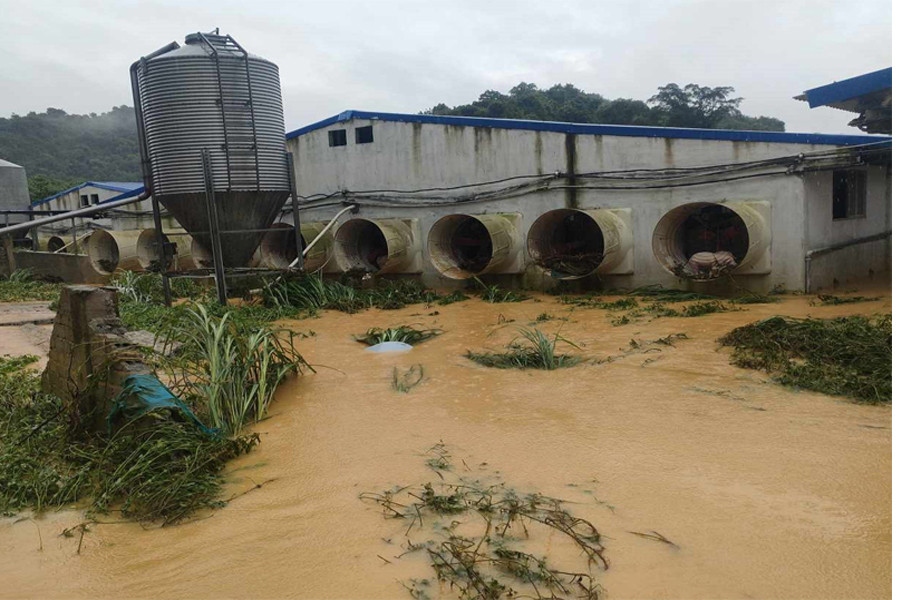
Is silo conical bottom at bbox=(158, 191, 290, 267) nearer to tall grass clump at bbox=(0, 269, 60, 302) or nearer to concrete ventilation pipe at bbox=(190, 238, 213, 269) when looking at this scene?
concrete ventilation pipe at bbox=(190, 238, 213, 269)

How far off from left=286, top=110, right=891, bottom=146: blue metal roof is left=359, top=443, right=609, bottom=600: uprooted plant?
8031 mm

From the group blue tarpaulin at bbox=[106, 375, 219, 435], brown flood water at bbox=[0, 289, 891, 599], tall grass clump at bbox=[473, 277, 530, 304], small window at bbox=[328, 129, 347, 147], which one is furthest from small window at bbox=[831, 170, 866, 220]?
blue tarpaulin at bbox=[106, 375, 219, 435]

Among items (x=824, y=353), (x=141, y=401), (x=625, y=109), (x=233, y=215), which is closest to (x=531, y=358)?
(x=824, y=353)

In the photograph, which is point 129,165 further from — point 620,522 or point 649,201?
point 620,522

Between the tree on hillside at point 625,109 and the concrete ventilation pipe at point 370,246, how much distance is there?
18.8m

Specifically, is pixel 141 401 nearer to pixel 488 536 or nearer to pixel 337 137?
pixel 488 536

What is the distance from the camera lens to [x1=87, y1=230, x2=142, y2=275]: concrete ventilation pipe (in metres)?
15.5

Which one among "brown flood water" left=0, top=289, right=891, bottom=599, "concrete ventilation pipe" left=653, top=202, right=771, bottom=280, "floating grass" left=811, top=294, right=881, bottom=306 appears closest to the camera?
"brown flood water" left=0, top=289, right=891, bottom=599

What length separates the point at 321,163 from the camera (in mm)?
14844

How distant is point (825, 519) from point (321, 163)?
42.5 feet

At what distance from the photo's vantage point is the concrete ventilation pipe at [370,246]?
13.0 meters

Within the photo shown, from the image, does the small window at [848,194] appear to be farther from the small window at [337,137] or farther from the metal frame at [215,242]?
the small window at [337,137]

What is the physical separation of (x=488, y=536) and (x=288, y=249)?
40.6 ft

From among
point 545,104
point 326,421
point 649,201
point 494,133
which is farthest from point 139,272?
point 545,104
